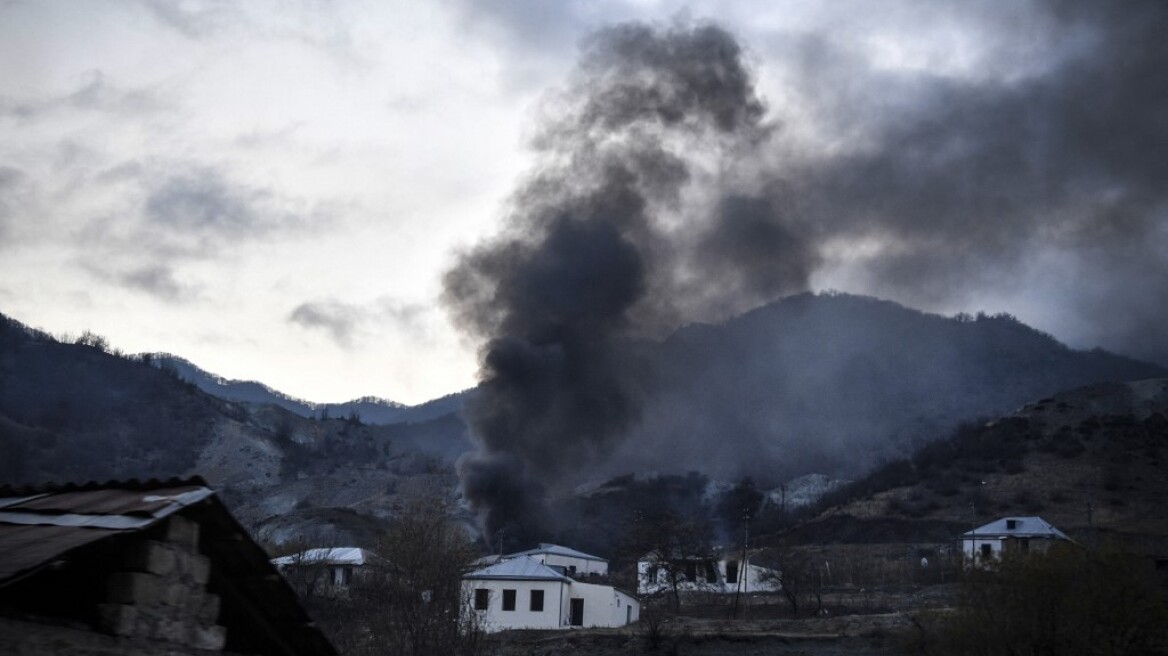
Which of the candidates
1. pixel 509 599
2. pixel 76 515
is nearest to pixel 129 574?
pixel 76 515

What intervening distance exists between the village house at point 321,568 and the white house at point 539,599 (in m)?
6.13

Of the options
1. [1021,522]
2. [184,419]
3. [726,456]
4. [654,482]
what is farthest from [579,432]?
[726,456]

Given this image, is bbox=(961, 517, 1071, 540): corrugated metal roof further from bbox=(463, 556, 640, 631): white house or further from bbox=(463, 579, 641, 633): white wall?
bbox=(463, 556, 640, 631): white house

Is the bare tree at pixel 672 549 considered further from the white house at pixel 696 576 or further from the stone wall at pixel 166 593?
the stone wall at pixel 166 593

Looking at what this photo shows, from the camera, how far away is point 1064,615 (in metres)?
26.9

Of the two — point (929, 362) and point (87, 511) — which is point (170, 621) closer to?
point (87, 511)

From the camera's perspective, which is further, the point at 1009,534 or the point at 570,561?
the point at 570,561

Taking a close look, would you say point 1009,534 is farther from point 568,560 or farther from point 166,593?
point 166,593

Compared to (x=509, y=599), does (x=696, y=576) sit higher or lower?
higher

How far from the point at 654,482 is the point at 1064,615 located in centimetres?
9089

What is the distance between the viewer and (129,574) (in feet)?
24.8

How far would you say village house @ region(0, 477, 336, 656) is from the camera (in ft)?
22.9

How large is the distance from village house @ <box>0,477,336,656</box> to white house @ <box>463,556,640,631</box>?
135 feet

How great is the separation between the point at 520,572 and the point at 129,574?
4473 centimetres
